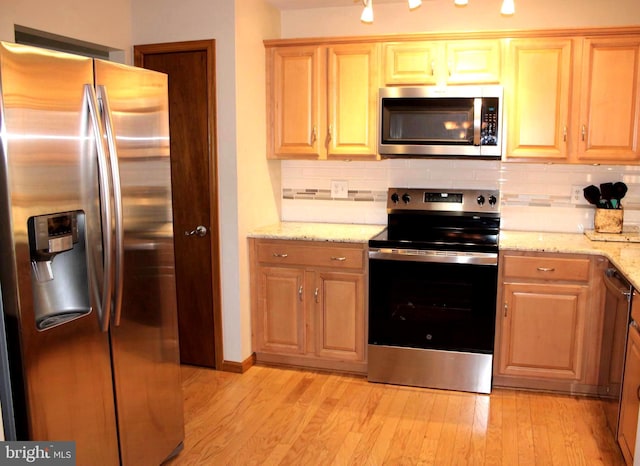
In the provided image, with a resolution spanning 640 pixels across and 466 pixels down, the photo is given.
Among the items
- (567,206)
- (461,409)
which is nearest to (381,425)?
(461,409)

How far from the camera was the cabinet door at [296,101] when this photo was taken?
3643 millimetres

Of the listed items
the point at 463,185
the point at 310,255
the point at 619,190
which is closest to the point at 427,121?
the point at 463,185

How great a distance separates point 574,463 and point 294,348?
1.71 m

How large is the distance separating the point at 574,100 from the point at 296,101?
1676mm

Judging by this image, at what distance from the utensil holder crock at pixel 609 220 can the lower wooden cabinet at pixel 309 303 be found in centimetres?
146

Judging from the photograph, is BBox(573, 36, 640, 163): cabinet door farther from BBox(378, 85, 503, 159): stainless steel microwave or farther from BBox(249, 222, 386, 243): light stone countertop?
BBox(249, 222, 386, 243): light stone countertop

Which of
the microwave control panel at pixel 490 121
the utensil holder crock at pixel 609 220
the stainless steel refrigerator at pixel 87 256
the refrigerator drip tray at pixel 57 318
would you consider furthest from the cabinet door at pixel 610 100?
the refrigerator drip tray at pixel 57 318

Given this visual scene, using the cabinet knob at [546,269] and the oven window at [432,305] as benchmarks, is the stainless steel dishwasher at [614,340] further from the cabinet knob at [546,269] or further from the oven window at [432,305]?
the oven window at [432,305]

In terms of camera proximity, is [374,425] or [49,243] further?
[374,425]

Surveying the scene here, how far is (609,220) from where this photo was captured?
3428mm

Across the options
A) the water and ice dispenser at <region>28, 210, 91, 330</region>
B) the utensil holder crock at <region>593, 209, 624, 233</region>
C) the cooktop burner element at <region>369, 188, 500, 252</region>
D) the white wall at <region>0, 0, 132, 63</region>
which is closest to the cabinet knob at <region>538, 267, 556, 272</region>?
the cooktop burner element at <region>369, 188, 500, 252</region>

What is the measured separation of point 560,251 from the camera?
309 centimetres

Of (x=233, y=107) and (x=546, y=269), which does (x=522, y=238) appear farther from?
(x=233, y=107)

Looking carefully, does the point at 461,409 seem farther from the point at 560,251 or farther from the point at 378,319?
the point at 560,251
